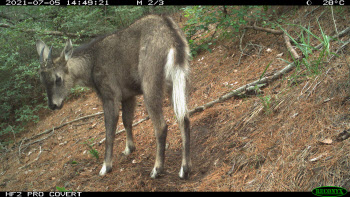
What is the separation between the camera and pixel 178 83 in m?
3.70

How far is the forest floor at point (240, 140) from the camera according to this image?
9.84 feet

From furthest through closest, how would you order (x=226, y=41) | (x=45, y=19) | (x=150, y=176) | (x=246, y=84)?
(x=45, y=19) → (x=226, y=41) → (x=246, y=84) → (x=150, y=176)

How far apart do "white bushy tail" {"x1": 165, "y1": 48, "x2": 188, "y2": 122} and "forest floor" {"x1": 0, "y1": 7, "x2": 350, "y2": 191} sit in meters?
0.91

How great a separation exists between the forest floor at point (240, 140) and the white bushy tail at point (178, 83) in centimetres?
91

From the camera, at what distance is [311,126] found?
130 inches

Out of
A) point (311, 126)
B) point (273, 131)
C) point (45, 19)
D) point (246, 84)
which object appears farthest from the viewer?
point (45, 19)

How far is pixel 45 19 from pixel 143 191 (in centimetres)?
744

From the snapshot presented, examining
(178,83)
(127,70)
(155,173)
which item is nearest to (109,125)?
(127,70)

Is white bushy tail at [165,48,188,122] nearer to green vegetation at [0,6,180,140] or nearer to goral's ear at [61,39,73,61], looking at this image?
goral's ear at [61,39,73,61]

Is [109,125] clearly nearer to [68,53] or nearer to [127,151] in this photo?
[127,151]

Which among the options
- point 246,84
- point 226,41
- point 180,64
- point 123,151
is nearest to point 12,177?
point 123,151

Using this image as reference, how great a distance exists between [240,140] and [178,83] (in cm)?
126

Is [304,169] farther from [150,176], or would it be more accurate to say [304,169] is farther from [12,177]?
[12,177]

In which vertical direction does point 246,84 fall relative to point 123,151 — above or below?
above
